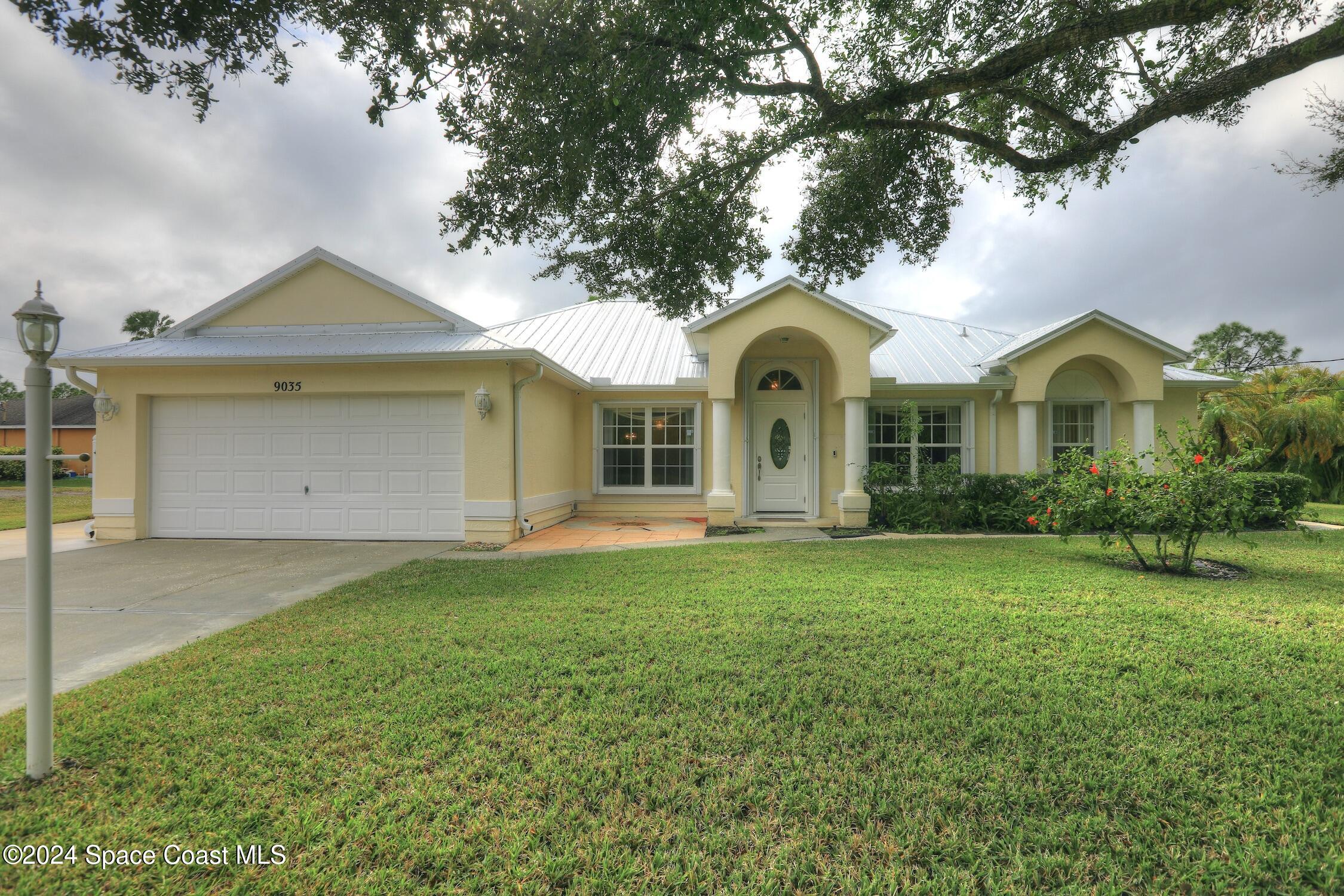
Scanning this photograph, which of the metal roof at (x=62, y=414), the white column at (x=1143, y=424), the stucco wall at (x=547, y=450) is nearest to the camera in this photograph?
the stucco wall at (x=547, y=450)

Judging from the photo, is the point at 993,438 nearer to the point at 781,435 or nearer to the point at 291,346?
the point at 781,435

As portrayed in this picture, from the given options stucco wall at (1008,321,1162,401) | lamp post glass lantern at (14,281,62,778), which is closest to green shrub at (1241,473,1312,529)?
stucco wall at (1008,321,1162,401)

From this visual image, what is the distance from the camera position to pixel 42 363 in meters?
3.03

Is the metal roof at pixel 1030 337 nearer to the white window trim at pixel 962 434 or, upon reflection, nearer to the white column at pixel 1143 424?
the white window trim at pixel 962 434

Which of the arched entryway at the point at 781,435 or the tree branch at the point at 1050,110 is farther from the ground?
the tree branch at the point at 1050,110

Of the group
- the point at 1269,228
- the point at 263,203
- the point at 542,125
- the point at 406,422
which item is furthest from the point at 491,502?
the point at 1269,228

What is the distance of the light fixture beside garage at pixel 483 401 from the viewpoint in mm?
9680

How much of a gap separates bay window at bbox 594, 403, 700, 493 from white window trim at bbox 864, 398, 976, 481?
13.4ft

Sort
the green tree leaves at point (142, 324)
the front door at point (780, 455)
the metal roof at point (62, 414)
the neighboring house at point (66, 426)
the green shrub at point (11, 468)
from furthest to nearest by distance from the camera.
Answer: the metal roof at point (62, 414) → the green tree leaves at point (142, 324) → the neighboring house at point (66, 426) → the green shrub at point (11, 468) → the front door at point (780, 455)

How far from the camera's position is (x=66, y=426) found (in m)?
36.3

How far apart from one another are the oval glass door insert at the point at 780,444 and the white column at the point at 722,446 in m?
1.73

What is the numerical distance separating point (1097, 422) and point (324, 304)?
16695mm

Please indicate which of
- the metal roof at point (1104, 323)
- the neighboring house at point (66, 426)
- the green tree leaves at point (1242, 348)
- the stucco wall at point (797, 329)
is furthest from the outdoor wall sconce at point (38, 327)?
the green tree leaves at point (1242, 348)

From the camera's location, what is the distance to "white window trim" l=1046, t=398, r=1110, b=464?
13125mm
